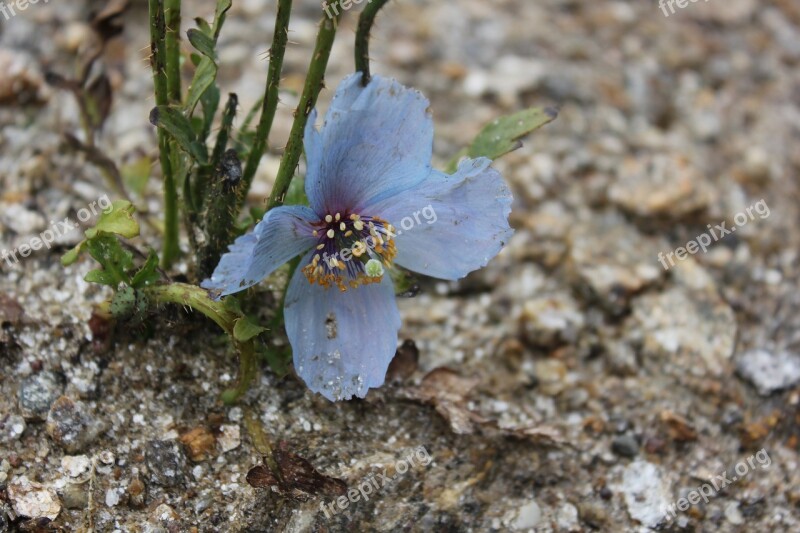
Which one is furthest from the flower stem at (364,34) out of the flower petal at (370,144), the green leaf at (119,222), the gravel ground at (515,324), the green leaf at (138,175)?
the green leaf at (138,175)

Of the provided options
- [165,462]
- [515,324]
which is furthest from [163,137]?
[515,324]

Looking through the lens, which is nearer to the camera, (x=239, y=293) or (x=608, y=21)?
(x=239, y=293)

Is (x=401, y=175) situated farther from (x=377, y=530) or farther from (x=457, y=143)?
(x=457, y=143)

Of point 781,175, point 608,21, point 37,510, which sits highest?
point 608,21

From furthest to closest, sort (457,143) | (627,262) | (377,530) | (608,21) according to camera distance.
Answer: (608,21) < (457,143) < (627,262) < (377,530)

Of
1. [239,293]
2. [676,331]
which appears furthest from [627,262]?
[239,293]

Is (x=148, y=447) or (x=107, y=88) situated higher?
(x=107, y=88)

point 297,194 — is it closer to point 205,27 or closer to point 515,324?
point 205,27
